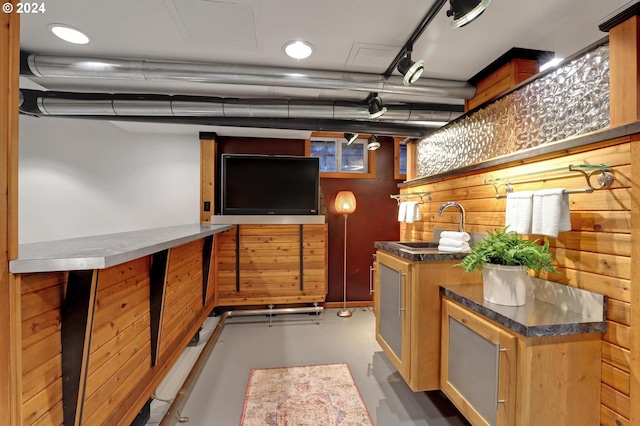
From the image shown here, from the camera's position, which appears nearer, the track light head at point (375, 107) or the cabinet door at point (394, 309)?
the cabinet door at point (394, 309)

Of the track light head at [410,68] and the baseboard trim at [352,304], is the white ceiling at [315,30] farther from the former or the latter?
the baseboard trim at [352,304]

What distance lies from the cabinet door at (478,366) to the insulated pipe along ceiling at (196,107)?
191 cm

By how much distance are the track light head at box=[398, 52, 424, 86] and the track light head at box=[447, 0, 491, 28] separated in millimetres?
343

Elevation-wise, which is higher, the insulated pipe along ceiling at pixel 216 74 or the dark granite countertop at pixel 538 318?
the insulated pipe along ceiling at pixel 216 74

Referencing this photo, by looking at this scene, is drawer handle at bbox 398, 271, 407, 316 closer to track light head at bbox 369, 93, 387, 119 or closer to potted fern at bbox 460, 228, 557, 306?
potted fern at bbox 460, 228, 557, 306

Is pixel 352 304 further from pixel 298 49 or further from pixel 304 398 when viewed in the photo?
pixel 298 49

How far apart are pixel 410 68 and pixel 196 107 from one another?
201cm

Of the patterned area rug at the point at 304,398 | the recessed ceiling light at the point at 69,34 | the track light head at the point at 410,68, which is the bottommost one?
the patterned area rug at the point at 304,398

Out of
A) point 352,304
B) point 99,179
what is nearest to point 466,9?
point 352,304

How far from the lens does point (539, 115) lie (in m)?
1.82

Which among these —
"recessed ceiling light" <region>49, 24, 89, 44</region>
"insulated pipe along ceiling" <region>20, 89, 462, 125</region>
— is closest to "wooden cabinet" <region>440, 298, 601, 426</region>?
"insulated pipe along ceiling" <region>20, 89, 462, 125</region>

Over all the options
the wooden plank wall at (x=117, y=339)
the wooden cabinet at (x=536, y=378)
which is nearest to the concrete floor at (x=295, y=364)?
the wooden plank wall at (x=117, y=339)

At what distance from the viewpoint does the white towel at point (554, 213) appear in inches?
56.0

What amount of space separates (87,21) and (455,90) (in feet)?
9.27
